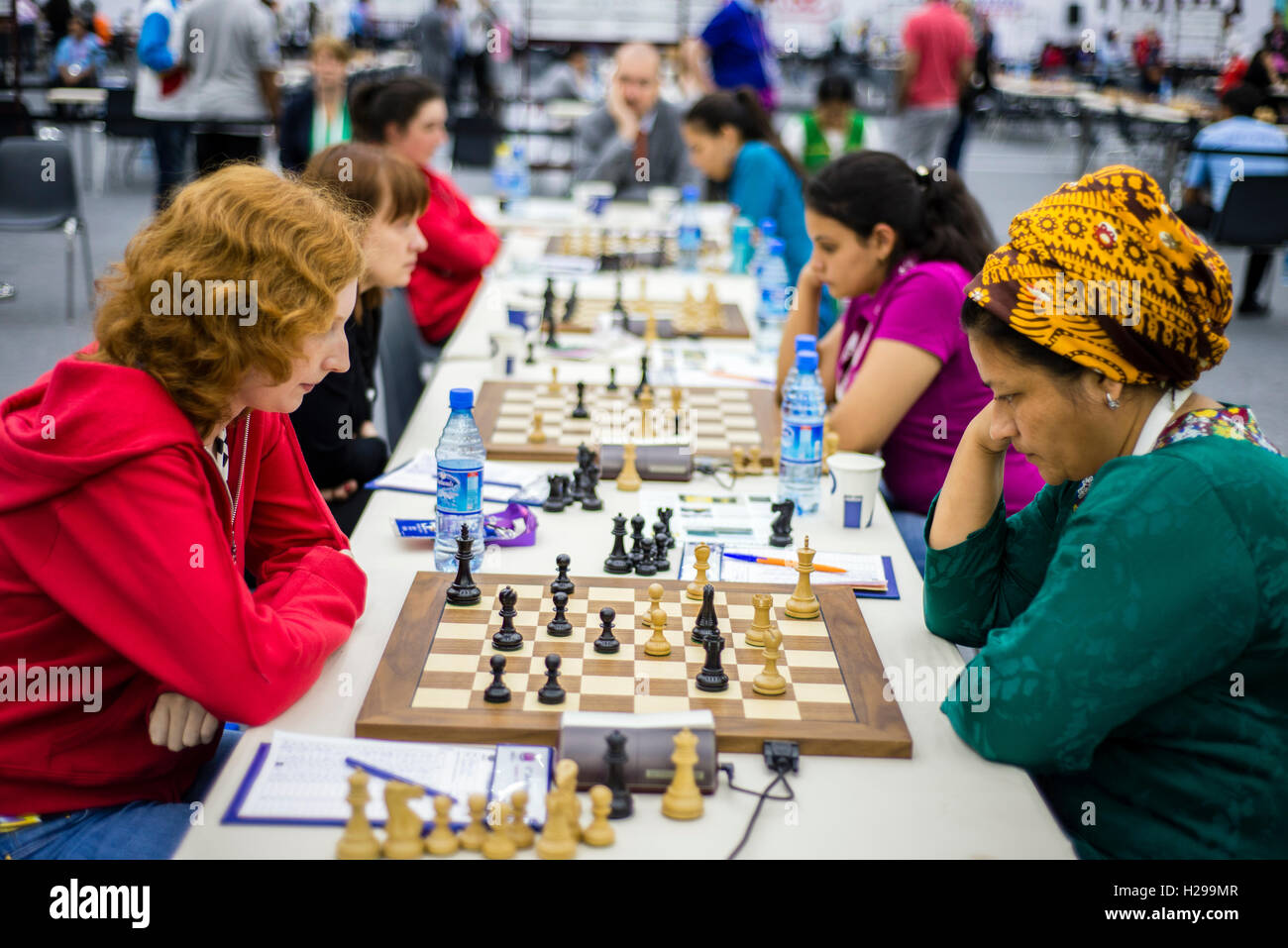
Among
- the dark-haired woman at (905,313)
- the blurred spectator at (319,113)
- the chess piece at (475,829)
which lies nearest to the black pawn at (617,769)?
the chess piece at (475,829)

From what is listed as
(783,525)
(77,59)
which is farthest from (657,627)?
(77,59)

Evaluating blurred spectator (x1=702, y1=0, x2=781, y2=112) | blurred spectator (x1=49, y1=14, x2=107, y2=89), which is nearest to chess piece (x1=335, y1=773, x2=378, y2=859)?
blurred spectator (x1=702, y1=0, x2=781, y2=112)

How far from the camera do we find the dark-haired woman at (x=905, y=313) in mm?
2578

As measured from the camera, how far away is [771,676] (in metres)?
1.54

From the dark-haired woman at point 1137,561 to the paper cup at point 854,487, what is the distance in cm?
65

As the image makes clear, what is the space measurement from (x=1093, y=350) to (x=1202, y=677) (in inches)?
15.5

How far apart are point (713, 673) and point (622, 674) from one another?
0.12 meters

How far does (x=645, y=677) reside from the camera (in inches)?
62.0

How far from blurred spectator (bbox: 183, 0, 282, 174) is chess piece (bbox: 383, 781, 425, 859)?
6.02 metres

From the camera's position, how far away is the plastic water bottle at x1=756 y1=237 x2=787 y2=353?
354 cm

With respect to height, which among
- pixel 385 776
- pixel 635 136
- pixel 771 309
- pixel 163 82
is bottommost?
pixel 385 776

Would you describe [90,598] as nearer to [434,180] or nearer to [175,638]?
[175,638]

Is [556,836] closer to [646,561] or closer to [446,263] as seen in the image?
[646,561]
